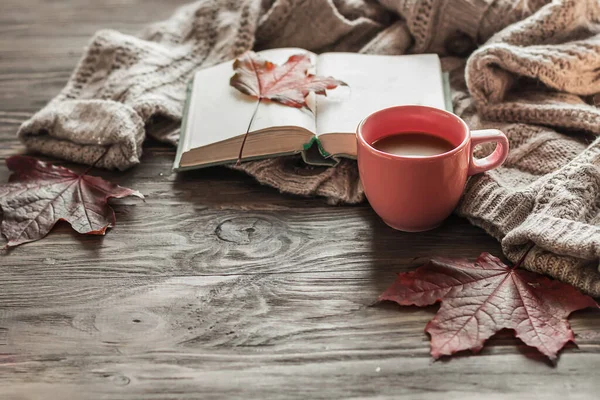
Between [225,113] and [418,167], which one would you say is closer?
[418,167]

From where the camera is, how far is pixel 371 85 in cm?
115

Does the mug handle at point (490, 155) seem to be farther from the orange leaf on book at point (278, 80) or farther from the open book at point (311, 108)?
the orange leaf on book at point (278, 80)

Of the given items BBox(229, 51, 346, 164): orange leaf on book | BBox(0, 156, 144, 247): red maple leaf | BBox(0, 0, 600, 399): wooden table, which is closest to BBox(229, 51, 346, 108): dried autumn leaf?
BBox(229, 51, 346, 164): orange leaf on book

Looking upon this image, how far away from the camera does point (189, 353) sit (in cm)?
82

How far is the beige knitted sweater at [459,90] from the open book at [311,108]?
41 millimetres

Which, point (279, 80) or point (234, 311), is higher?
point (279, 80)

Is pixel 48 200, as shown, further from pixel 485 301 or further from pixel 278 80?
pixel 485 301

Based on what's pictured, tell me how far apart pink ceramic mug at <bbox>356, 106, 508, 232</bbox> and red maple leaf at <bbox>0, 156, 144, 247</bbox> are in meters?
0.36

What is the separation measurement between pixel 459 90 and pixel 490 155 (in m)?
0.29

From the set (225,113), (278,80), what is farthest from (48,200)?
(278,80)

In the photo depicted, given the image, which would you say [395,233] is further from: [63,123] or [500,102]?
[63,123]

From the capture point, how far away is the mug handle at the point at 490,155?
936 mm

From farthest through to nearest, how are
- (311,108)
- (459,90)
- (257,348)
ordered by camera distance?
(459,90)
(311,108)
(257,348)

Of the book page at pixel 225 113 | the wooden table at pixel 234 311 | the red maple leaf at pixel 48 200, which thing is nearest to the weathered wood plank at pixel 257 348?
the wooden table at pixel 234 311
